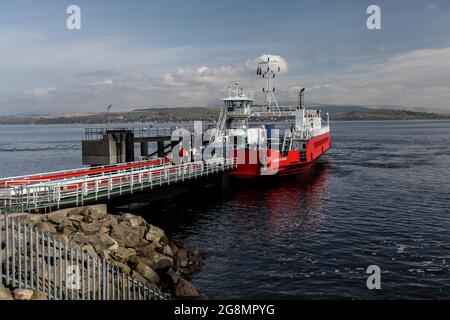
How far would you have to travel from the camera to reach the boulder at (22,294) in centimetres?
1081

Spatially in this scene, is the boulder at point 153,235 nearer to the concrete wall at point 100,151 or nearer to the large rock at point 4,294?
the large rock at point 4,294

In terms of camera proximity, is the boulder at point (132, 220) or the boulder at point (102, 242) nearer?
the boulder at point (102, 242)

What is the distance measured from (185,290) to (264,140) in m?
37.3

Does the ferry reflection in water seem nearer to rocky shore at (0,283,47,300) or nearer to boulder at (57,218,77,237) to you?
boulder at (57,218,77,237)

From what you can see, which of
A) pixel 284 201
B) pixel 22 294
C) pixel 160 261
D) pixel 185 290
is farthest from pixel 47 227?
pixel 284 201

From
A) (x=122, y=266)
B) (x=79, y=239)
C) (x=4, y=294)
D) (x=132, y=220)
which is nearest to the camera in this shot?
(x=4, y=294)

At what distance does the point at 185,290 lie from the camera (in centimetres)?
1870

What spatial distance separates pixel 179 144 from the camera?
54.2 meters

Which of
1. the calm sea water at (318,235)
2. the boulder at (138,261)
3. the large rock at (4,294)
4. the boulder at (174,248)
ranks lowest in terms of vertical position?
the calm sea water at (318,235)

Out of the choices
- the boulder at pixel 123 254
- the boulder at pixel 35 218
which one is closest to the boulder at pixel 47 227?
the boulder at pixel 35 218

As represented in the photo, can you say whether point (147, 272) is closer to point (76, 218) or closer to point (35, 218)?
point (76, 218)

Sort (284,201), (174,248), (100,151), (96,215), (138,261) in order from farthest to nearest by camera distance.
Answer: (100,151), (284,201), (96,215), (174,248), (138,261)

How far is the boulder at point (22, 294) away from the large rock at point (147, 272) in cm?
841
